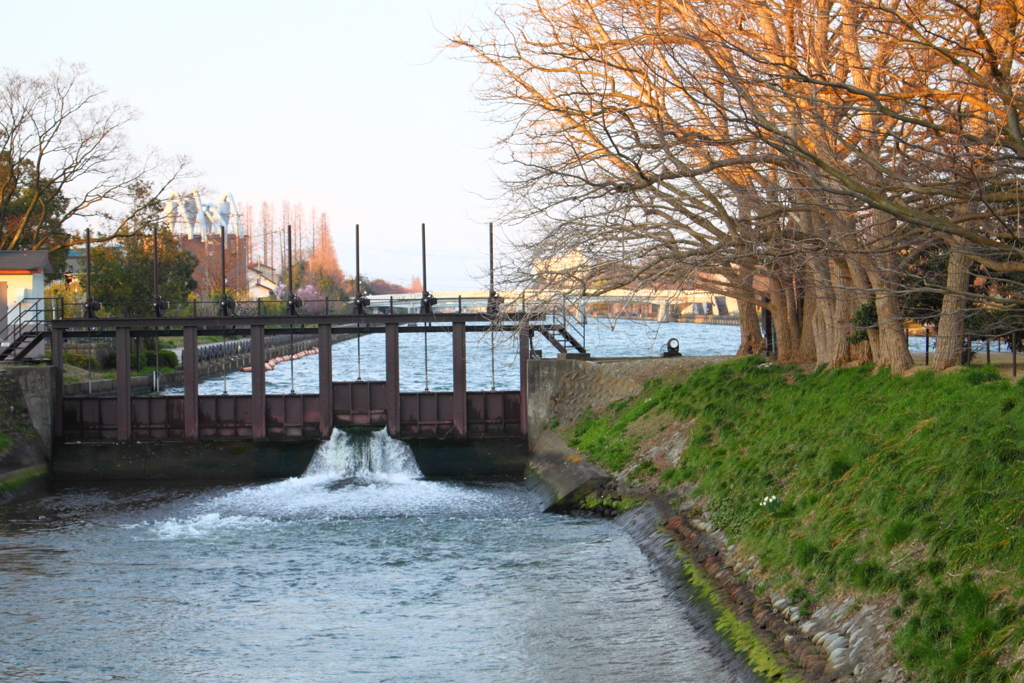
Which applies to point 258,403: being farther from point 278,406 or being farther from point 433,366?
point 433,366

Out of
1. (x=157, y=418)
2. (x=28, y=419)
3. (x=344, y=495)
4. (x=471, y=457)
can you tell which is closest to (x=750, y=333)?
(x=471, y=457)

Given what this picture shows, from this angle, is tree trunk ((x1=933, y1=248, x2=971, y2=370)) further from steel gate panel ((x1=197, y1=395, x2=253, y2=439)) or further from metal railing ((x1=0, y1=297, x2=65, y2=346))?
metal railing ((x1=0, y1=297, x2=65, y2=346))

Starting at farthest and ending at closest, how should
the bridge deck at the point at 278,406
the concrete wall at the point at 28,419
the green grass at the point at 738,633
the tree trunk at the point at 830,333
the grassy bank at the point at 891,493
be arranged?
the bridge deck at the point at 278,406 → the concrete wall at the point at 28,419 → the tree trunk at the point at 830,333 → the green grass at the point at 738,633 → the grassy bank at the point at 891,493

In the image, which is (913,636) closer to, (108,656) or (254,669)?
(254,669)

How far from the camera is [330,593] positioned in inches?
623

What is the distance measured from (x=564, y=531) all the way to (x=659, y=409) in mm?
5780

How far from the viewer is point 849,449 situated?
1466 centimetres

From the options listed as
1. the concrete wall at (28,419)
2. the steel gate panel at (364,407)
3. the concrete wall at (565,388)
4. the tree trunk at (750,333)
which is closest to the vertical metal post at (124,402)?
the concrete wall at (28,419)

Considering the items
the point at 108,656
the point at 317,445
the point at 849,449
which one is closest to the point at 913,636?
the point at 849,449

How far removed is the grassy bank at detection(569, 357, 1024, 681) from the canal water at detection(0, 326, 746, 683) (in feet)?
6.54

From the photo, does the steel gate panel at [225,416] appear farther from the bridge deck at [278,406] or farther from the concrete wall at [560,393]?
the concrete wall at [560,393]

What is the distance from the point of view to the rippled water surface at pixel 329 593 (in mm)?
12492

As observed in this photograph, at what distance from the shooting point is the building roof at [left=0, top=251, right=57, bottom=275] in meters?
35.5

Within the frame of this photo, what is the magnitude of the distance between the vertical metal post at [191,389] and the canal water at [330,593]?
3319mm
